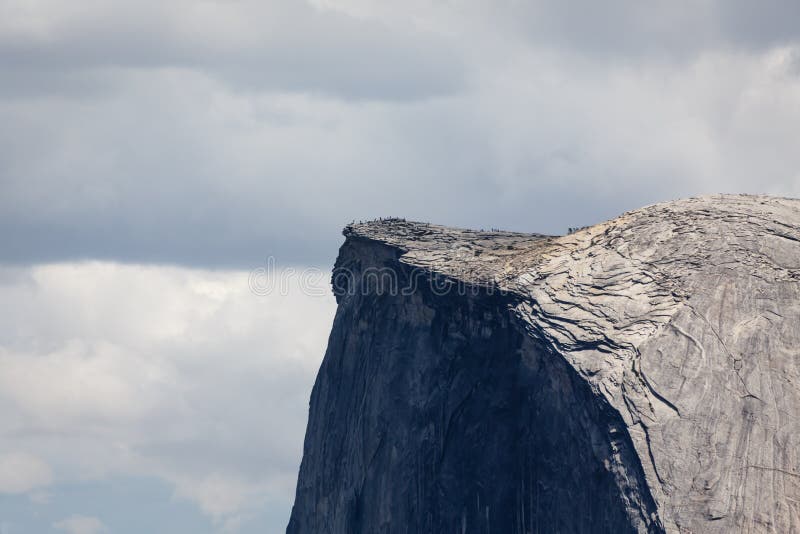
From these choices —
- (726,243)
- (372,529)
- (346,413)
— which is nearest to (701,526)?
(726,243)

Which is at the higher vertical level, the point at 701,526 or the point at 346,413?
the point at 346,413

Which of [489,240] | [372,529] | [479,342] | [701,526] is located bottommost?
[701,526]

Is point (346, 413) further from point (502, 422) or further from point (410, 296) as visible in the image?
point (502, 422)

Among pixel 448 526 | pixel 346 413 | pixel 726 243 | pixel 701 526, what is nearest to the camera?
pixel 701 526

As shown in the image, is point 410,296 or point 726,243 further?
point 410,296

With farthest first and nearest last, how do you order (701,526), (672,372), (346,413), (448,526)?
(346,413)
(448,526)
(672,372)
(701,526)

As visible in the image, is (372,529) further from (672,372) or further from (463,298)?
(672,372)
